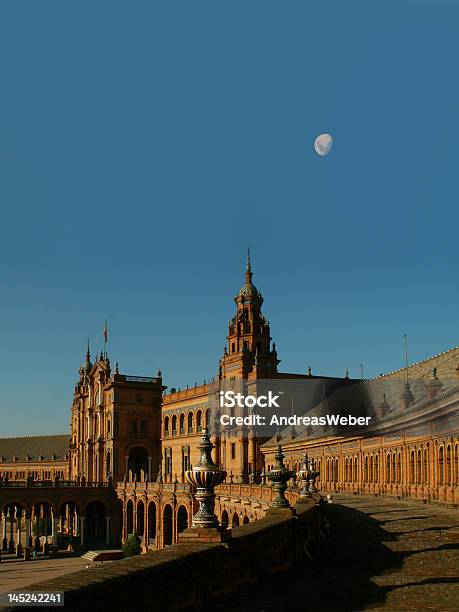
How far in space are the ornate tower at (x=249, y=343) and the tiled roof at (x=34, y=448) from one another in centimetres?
8502

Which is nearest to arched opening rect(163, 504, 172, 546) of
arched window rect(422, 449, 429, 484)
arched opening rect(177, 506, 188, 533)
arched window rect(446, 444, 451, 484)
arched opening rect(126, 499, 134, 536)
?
arched opening rect(177, 506, 188, 533)

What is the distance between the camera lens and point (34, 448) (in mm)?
177250

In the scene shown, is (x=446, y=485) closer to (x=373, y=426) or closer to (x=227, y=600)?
(x=373, y=426)

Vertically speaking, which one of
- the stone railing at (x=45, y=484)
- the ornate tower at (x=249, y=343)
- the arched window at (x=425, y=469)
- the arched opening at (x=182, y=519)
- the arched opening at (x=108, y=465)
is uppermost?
the ornate tower at (x=249, y=343)

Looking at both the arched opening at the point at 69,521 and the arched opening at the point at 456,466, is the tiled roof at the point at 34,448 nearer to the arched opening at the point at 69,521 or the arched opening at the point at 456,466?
the arched opening at the point at 69,521

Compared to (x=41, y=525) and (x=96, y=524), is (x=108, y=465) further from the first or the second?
(x=41, y=525)

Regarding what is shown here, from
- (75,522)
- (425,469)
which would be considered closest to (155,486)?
(75,522)

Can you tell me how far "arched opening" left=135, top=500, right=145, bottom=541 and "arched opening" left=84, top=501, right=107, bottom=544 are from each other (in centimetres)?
885

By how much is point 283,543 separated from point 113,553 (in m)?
70.8

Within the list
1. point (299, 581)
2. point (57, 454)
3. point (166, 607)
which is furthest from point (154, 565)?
point (57, 454)

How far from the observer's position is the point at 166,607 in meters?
10.1

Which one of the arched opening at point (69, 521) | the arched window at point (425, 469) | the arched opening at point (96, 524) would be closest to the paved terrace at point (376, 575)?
the arched window at point (425, 469)

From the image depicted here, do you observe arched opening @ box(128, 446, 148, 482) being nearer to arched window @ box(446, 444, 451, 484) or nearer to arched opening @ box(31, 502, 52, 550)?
arched opening @ box(31, 502, 52, 550)

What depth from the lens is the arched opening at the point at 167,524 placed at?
8775cm
